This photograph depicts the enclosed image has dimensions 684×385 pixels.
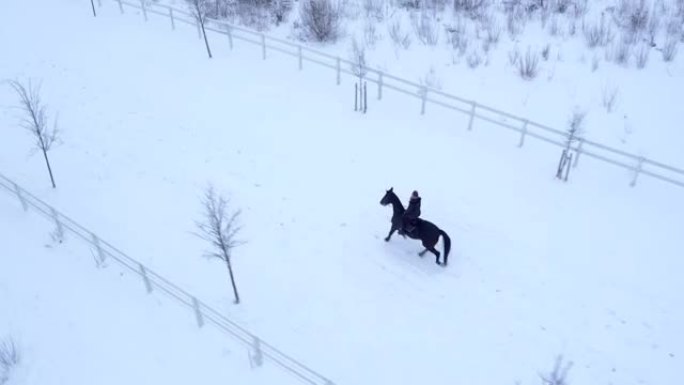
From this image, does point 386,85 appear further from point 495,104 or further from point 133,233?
point 133,233

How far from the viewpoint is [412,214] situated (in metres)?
11.4

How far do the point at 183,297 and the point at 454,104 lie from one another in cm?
971

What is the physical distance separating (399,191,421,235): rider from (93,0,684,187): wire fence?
191 inches

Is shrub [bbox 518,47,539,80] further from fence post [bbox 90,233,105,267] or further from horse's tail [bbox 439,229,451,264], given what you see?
fence post [bbox 90,233,105,267]

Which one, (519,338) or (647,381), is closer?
(647,381)

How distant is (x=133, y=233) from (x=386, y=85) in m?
8.37

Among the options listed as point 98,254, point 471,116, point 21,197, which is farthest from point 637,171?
point 21,197

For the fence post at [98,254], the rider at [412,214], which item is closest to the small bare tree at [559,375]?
the rider at [412,214]

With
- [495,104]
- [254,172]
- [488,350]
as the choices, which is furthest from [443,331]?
[495,104]

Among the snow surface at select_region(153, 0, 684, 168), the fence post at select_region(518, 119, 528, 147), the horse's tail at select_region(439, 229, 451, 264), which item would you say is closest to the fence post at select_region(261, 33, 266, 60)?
the snow surface at select_region(153, 0, 684, 168)

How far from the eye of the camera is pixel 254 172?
15016 mm

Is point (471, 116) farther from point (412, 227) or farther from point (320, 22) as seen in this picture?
point (320, 22)

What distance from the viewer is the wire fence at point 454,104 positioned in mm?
13781

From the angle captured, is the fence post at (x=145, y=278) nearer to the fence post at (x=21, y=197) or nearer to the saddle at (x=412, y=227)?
the fence post at (x=21, y=197)
